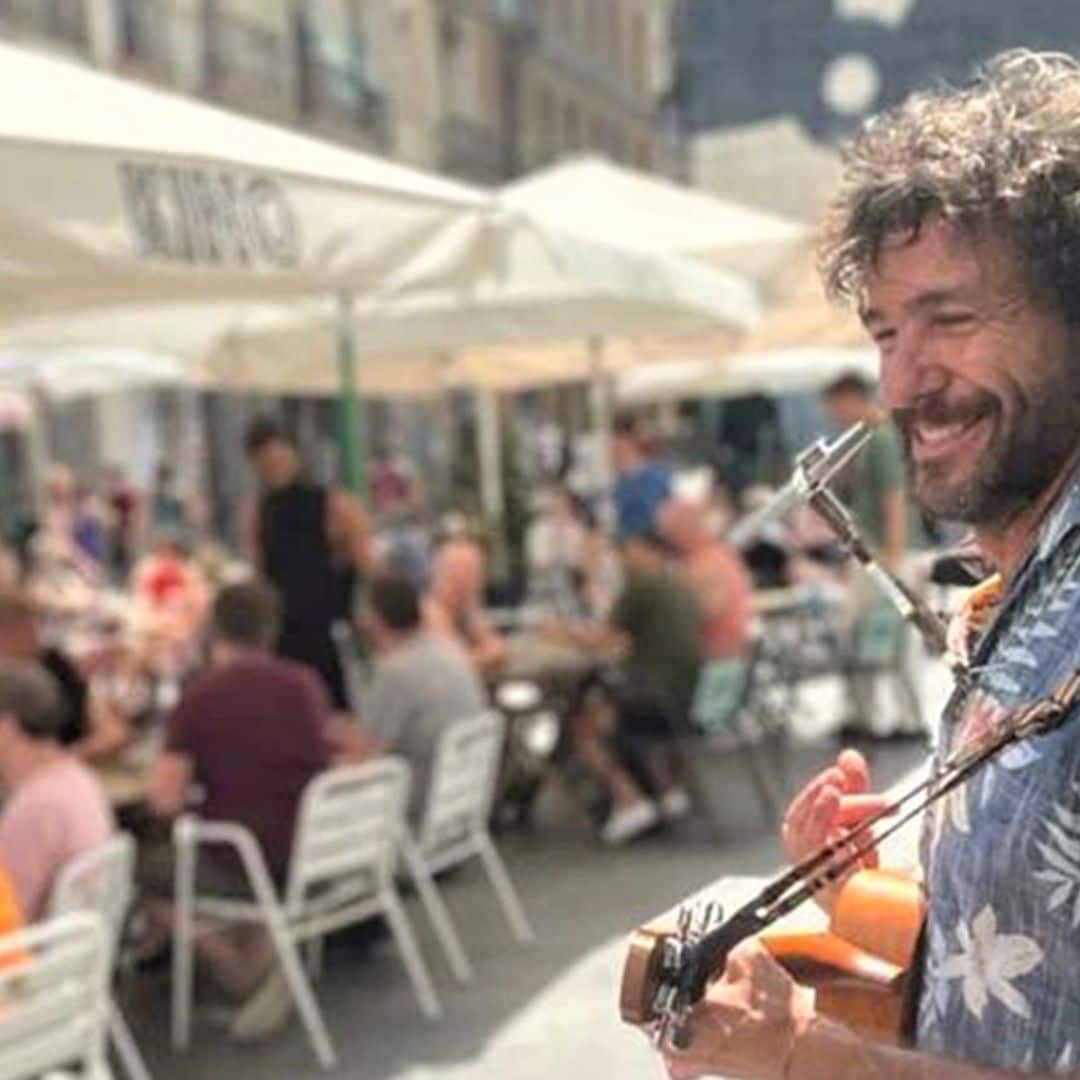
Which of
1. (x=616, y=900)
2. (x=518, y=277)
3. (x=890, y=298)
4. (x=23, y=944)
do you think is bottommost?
(x=616, y=900)

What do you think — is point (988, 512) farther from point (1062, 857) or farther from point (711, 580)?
point (711, 580)

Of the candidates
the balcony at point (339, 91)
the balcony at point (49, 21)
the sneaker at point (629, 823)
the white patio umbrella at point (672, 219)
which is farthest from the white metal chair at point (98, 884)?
the balcony at point (339, 91)

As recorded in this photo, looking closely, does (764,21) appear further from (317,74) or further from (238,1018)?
(317,74)

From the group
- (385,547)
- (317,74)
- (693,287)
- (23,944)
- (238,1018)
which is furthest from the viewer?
(317,74)

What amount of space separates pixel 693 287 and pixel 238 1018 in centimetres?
340

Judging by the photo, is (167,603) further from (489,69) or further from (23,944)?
(489,69)

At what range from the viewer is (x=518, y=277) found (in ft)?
19.7

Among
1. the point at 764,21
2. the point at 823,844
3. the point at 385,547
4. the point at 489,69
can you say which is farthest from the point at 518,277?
the point at 489,69

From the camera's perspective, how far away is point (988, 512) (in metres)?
1.42

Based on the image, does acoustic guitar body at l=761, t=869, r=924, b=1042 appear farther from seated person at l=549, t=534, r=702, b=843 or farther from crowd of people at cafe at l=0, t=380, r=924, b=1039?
seated person at l=549, t=534, r=702, b=843

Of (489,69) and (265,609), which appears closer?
(265,609)

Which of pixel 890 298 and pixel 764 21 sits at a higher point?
pixel 764 21

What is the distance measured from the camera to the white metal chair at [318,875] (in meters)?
4.95

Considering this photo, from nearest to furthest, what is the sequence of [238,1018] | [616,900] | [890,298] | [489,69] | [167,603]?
[890,298], [238,1018], [616,900], [167,603], [489,69]
